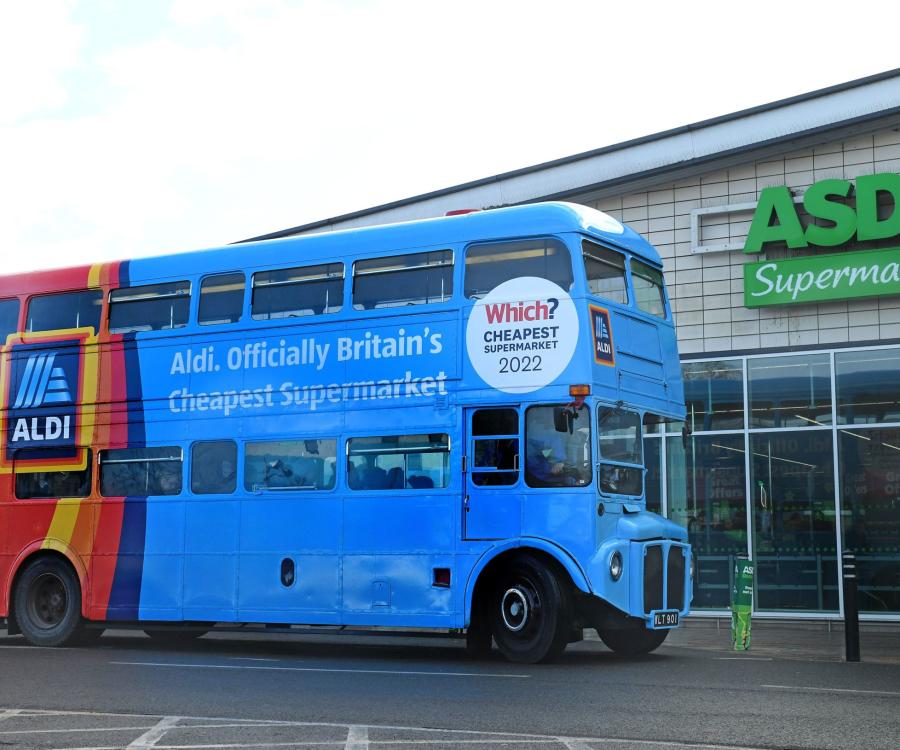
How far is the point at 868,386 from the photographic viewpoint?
18.9 meters

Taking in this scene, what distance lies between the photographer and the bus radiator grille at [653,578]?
509 inches

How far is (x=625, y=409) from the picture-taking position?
13.3 metres

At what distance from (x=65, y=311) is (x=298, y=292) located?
3.41m

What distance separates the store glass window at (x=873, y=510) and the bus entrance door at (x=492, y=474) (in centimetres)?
744

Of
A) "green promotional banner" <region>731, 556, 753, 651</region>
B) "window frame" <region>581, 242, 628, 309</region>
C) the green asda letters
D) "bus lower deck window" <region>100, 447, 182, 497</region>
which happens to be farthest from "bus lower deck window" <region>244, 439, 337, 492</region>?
the green asda letters

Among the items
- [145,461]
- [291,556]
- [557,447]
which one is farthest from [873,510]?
[145,461]

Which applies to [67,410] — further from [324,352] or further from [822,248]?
[822,248]

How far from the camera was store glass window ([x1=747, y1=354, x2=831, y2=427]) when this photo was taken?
1923cm

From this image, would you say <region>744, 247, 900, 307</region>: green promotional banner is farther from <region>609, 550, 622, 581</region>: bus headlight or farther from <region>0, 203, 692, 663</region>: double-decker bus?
<region>609, 550, 622, 581</region>: bus headlight

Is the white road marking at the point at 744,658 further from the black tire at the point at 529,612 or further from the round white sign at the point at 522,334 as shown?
the round white sign at the point at 522,334

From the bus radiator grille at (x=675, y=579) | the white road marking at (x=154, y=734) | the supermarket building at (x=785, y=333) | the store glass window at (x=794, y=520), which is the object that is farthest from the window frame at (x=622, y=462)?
the store glass window at (x=794, y=520)

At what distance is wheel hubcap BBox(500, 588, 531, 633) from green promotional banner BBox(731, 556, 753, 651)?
3.52 meters

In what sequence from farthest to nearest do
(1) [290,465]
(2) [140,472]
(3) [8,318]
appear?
(3) [8,318]
(2) [140,472]
(1) [290,465]

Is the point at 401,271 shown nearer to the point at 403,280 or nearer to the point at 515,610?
the point at 403,280
